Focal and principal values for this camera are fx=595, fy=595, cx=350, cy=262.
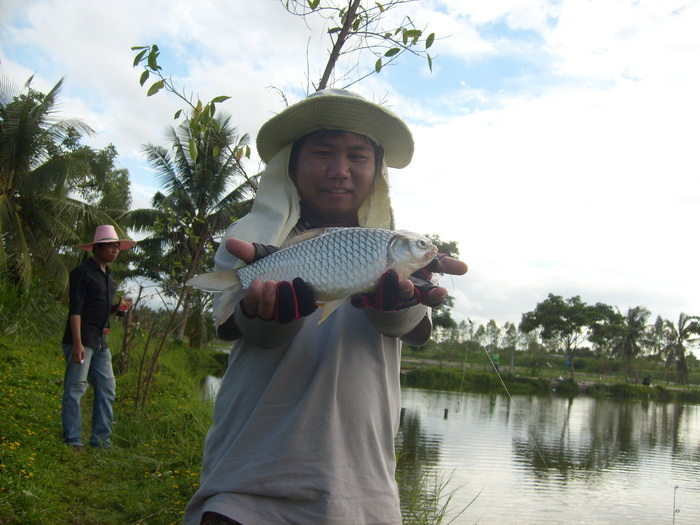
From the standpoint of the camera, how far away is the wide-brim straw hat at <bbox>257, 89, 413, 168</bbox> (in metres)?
1.80

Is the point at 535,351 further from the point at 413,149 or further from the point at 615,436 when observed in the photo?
the point at 413,149

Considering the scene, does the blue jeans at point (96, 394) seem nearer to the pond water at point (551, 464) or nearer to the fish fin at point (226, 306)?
the pond water at point (551, 464)

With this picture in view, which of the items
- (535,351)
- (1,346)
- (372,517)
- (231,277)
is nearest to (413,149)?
(231,277)

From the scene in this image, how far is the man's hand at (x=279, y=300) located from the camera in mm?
1381

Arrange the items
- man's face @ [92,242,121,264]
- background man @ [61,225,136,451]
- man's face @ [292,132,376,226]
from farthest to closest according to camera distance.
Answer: man's face @ [92,242,121,264]
background man @ [61,225,136,451]
man's face @ [292,132,376,226]

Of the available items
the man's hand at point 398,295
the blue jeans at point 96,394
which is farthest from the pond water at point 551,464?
the man's hand at point 398,295

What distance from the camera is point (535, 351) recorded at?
45.1 meters

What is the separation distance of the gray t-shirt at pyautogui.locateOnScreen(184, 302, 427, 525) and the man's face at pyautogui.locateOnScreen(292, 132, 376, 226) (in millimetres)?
342

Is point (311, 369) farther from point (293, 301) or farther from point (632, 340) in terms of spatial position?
point (632, 340)

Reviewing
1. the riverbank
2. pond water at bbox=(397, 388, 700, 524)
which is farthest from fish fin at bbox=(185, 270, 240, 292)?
the riverbank

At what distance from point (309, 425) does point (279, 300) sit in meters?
0.32

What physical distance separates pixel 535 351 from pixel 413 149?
4580 centimetres

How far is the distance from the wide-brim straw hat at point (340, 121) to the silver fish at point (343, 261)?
1.57ft

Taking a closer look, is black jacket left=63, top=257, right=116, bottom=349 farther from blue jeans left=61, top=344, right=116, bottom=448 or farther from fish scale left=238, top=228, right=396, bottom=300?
fish scale left=238, top=228, right=396, bottom=300
